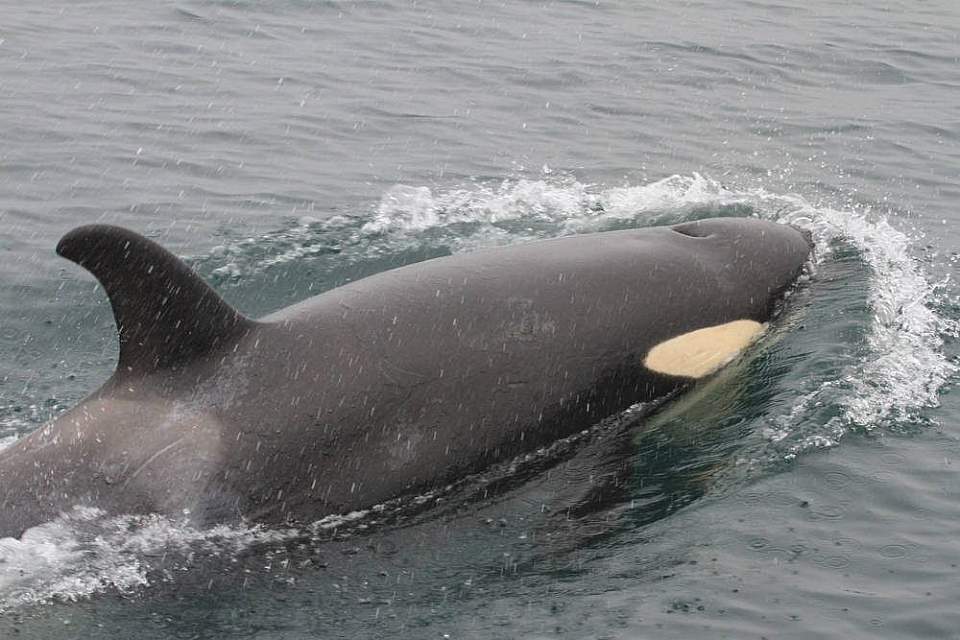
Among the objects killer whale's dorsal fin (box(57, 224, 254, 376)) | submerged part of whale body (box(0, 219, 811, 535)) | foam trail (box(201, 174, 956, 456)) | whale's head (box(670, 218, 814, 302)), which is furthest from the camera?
whale's head (box(670, 218, 814, 302))

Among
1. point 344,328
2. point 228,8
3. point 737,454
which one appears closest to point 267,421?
point 344,328

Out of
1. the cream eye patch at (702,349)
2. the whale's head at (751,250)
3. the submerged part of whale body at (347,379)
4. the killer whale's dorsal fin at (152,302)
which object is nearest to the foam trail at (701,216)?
the cream eye patch at (702,349)

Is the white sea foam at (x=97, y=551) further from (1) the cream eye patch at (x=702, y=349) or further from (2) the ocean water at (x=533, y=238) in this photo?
(1) the cream eye patch at (x=702, y=349)

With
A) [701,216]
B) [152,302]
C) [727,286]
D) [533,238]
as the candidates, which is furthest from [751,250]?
[152,302]

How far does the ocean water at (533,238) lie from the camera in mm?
7793

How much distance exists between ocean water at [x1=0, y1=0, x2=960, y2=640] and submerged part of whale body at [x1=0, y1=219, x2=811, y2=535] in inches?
8.2

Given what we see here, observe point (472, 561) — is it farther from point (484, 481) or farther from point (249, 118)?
point (249, 118)

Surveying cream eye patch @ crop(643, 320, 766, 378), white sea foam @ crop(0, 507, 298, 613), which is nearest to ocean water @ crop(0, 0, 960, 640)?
white sea foam @ crop(0, 507, 298, 613)

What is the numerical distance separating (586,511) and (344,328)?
6.43 feet

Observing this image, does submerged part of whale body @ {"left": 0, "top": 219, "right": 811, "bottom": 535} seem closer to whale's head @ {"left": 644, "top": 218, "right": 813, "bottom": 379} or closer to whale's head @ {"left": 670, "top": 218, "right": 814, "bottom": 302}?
whale's head @ {"left": 644, "top": 218, "right": 813, "bottom": 379}

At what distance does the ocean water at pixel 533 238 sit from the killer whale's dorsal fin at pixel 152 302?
40.3 inches

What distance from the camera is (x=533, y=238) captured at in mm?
14305

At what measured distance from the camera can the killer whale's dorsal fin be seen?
788 centimetres

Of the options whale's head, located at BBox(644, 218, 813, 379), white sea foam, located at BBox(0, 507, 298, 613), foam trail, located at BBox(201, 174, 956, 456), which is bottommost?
white sea foam, located at BBox(0, 507, 298, 613)
